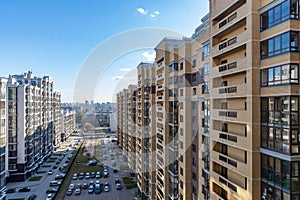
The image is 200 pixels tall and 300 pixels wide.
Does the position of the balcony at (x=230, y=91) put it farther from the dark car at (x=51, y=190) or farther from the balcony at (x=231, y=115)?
the dark car at (x=51, y=190)

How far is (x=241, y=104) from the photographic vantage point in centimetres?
751

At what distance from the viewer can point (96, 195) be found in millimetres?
20844

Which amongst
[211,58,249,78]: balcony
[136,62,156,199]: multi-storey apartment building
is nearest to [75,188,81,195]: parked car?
[136,62,156,199]: multi-storey apartment building

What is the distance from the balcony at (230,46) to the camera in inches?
272

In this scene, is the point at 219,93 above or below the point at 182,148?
above

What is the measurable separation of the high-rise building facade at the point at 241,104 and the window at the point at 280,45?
22mm

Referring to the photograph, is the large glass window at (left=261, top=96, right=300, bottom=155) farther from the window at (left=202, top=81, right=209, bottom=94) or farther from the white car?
the white car

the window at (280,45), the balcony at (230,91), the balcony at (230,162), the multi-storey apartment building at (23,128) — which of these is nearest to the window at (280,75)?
the window at (280,45)

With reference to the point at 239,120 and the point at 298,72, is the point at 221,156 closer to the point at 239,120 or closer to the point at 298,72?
the point at 239,120

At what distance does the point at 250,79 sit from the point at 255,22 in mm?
1592

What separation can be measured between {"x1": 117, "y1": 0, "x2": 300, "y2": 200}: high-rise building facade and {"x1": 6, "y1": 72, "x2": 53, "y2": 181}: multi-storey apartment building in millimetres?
20007

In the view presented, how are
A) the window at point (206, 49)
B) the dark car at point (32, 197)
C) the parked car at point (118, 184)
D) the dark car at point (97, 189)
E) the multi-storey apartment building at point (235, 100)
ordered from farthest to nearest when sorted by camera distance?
the parked car at point (118, 184), the dark car at point (97, 189), the dark car at point (32, 197), the window at point (206, 49), the multi-storey apartment building at point (235, 100)

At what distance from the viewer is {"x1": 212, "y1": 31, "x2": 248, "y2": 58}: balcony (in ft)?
22.7

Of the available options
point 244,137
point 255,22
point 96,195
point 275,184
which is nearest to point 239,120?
point 244,137
